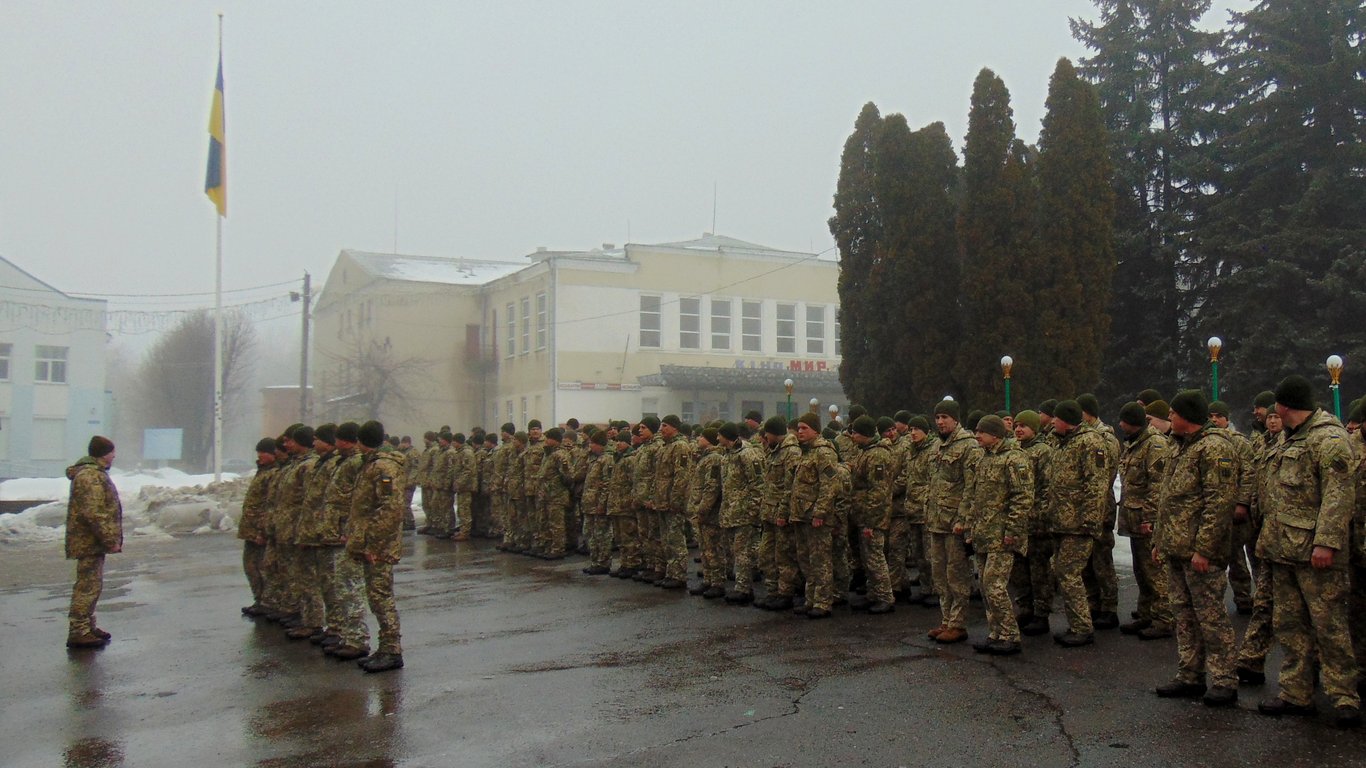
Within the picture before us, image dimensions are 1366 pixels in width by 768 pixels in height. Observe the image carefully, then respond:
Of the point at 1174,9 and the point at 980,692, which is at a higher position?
the point at 1174,9

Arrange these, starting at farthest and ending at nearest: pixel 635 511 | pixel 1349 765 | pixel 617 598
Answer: pixel 635 511, pixel 617 598, pixel 1349 765

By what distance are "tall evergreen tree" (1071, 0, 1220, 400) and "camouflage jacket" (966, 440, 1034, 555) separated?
755 inches

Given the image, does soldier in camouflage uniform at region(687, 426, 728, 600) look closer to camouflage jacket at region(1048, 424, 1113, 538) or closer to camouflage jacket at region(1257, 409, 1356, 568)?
camouflage jacket at region(1048, 424, 1113, 538)

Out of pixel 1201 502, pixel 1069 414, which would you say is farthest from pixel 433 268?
pixel 1201 502

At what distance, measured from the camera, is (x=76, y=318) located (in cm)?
4878

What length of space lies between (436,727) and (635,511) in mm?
7532

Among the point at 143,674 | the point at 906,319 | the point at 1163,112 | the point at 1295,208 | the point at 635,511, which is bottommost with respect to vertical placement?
the point at 143,674

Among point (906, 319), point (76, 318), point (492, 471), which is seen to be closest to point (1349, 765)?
point (492, 471)

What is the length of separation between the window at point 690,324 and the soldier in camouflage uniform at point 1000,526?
32.6m

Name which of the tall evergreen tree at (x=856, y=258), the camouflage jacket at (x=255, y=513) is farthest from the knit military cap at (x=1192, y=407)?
the tall evergreen tree at (x=856, y=258)

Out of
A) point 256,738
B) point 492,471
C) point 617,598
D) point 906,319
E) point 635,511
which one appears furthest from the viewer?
point 906,319

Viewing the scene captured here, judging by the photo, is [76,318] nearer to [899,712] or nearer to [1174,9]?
[1174,9]

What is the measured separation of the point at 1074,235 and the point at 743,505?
1561cm

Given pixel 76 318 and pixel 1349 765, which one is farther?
pixel 76 318
